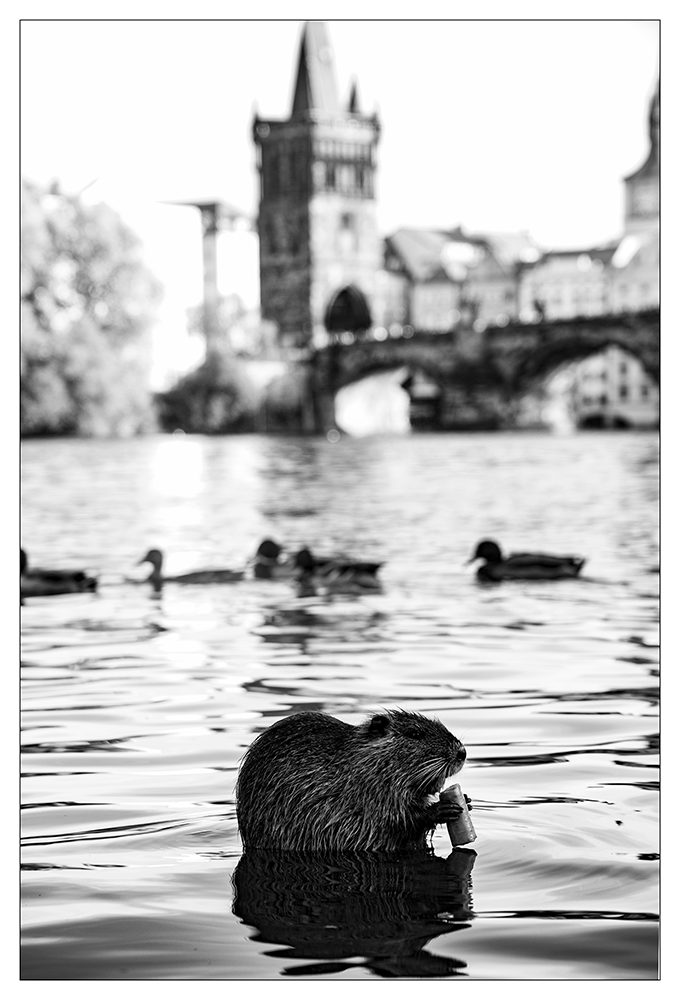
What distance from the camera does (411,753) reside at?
13.1ft

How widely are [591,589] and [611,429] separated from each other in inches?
1651

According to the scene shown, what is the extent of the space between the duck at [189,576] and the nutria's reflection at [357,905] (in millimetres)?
6685

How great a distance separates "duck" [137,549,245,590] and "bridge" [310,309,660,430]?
41226mm

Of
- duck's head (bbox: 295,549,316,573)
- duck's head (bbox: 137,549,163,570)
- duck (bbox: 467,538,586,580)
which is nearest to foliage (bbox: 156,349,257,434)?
duck's head (bbox: 137,549,163,570)

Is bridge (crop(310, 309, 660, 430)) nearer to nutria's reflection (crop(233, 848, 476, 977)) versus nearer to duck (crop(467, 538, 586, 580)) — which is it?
duck (crop(467, 538, 586, 580))

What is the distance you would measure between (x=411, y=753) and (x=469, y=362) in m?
52.2

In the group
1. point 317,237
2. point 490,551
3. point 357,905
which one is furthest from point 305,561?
point 317,237

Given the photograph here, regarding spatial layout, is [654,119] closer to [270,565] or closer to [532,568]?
[532,568]

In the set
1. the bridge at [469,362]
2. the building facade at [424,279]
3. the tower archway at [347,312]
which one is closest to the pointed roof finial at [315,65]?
the building facade at [424,279]

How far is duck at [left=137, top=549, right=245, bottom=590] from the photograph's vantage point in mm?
10691

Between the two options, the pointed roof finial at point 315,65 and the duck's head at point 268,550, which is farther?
the duck's head at point 268,550

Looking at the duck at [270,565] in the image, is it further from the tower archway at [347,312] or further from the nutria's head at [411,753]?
the tower archway at [347,312]

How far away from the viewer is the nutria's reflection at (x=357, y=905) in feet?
11.2
